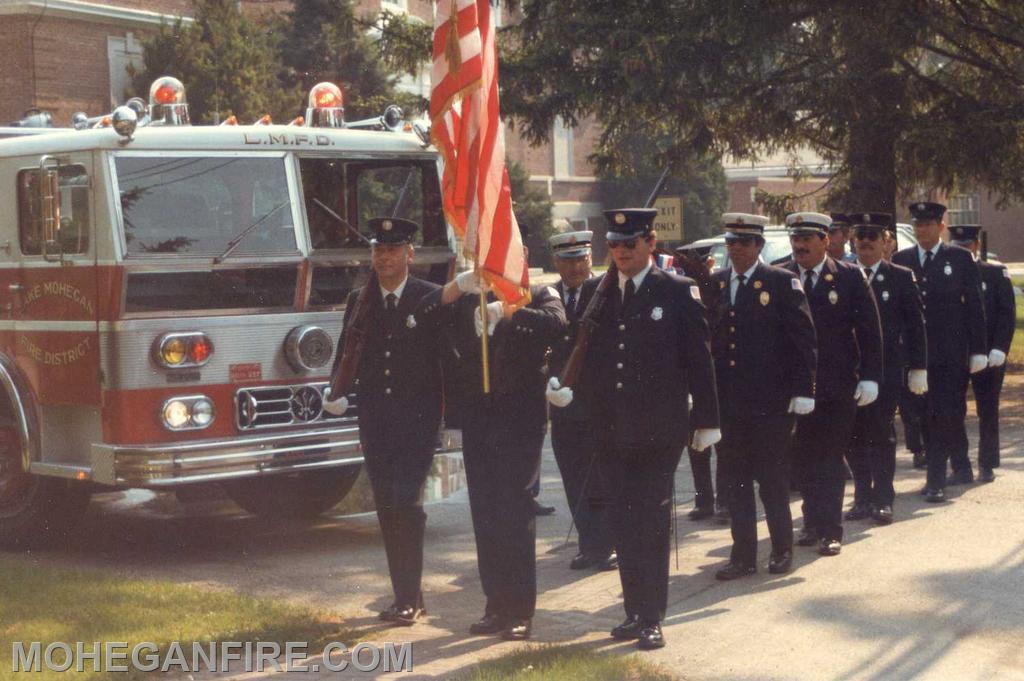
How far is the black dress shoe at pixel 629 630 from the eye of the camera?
682 cm

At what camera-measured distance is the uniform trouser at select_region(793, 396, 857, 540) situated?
8.70m

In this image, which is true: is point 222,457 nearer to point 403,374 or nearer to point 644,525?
point 403,374

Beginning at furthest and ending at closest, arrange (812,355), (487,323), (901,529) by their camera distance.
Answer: (901,529) < (812,355) < (487,323)

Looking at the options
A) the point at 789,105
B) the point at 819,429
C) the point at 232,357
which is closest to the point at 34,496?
the point at 232,357

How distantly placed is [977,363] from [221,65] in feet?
75.6

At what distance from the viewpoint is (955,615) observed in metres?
7.16

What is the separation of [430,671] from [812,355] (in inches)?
116

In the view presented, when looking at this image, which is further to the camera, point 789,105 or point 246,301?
point 789,105

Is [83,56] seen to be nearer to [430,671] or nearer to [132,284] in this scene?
[132,284]

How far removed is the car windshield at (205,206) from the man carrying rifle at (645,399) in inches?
113

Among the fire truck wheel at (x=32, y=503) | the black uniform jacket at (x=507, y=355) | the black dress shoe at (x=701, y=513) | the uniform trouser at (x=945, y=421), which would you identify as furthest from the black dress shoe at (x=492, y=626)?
the uniform trouser at (x=945, y=421)

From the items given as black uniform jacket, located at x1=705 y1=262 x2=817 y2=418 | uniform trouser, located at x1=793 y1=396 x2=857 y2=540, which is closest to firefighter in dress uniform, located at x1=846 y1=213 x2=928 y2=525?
uniform trouser, located at x1=793 y1=396 x2=857 y2=540

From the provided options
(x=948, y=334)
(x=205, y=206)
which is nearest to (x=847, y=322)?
(x=948, y=334)

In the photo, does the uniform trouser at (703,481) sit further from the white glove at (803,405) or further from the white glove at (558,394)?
the white glove at (558,394)
